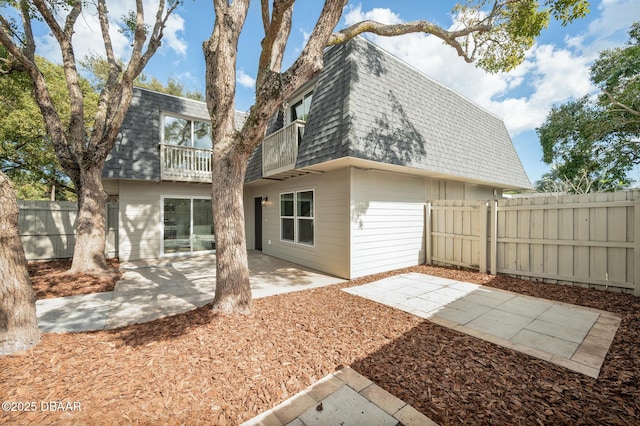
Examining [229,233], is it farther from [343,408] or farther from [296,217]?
[296,217]

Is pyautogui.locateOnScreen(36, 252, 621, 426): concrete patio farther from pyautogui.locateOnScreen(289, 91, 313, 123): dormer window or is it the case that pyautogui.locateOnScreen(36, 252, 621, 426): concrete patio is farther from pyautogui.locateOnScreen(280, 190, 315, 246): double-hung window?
pyautogui.locateOnScreen(289, 91, 313, 123): dormer window

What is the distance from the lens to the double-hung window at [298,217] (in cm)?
739

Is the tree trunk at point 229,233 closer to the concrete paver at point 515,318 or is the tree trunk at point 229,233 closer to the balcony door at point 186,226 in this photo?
the concrete paver at point 515,318

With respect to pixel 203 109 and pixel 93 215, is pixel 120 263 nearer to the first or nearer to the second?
pixel 93 215

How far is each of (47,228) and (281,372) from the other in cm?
1025

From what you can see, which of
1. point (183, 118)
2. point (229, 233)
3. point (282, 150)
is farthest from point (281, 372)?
point (183, 118)

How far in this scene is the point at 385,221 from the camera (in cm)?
662

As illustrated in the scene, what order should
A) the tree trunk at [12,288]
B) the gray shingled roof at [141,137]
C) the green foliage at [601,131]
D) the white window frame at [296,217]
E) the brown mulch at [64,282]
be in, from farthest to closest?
the green foliage at [601,131] < the gray shingled roof at [141,137] < the white window frame at [296,217] < the brown mulch at [64,282] < the tree trunk at [12,288]

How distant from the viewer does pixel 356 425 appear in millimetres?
1854

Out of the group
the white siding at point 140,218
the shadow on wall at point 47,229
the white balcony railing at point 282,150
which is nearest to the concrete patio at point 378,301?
the white siding at point 140,218

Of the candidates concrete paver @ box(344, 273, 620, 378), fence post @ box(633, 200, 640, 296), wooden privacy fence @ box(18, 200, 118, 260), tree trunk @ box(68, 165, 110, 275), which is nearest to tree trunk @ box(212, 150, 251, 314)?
concrete paver @ box(344, 273, 620, 378)

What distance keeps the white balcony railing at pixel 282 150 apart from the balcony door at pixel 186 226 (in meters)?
3.66

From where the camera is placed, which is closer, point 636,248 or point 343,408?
point 343,408

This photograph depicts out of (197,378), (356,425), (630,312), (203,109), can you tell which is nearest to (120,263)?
(203,109)
